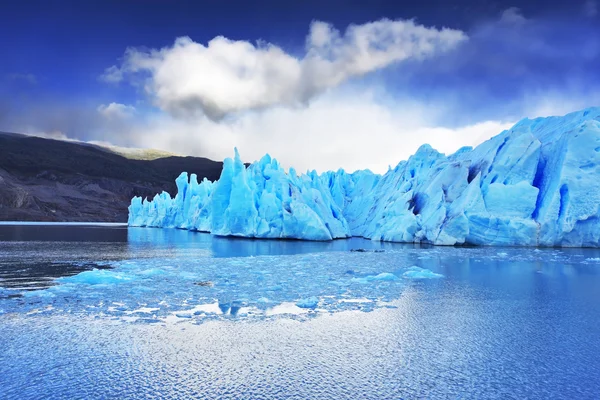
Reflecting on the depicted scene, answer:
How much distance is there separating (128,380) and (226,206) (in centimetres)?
2842

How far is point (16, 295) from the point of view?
7.98 meters

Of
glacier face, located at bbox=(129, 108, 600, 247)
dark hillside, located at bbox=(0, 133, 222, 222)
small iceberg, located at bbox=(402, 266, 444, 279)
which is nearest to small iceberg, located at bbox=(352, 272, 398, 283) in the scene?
small iceberg, located at bbox=(402, 266, 444, 279)

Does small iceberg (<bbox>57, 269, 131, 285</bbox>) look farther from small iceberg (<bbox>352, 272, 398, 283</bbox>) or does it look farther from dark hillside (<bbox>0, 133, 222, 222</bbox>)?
dark hillside (<bbox>0, 133, 222, 222</bbox>)

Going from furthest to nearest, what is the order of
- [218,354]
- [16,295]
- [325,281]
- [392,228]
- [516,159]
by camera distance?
[392,228], [516,159], [325,281], [16,295], [218,354]

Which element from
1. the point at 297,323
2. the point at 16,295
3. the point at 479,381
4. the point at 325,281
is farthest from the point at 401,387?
the point at 16,295

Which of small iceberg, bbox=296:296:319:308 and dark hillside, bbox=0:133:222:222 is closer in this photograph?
small iceberg, bbox=296:296:319:308

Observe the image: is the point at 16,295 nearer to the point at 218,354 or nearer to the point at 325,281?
the point at 218,354

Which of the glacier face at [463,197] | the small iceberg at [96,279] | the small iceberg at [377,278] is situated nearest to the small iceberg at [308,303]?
the small iceberg at [377,278]

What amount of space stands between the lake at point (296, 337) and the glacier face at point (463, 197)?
1290 centimetres

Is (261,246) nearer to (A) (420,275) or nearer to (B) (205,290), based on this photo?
(A) (420,275)

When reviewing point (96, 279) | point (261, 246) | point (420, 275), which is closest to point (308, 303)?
point (420, 275)

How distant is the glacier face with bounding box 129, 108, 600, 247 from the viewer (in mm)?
21812

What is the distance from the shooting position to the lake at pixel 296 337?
13.4ft

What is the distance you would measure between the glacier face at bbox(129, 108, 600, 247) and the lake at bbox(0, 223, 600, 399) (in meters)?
12.9
